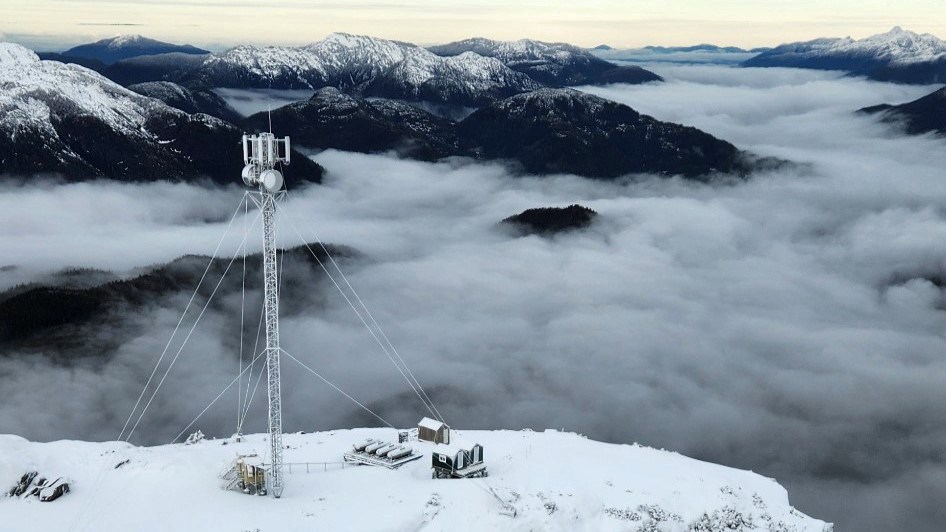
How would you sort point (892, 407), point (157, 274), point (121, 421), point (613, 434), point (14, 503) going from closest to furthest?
1. point (14, 503)
2. point (121, 421)
3. point (613, 434)
4. point (892, 407)
5. point (157, 274)

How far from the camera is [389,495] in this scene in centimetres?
4259

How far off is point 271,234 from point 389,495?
1558 centimetres

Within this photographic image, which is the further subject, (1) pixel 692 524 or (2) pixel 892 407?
(2) pixel 892 407

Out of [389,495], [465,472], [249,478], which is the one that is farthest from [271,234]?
[465,472]

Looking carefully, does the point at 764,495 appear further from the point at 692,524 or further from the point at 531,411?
the point at 531,411

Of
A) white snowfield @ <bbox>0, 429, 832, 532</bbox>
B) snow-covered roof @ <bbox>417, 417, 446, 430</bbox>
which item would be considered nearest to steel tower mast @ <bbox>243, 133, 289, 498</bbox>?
white snowfield @ <bbox>0, 429, 832, 532</bbox>

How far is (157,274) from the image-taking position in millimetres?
197625

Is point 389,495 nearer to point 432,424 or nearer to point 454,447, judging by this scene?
point 454,447

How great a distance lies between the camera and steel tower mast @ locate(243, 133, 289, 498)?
40.8 metres

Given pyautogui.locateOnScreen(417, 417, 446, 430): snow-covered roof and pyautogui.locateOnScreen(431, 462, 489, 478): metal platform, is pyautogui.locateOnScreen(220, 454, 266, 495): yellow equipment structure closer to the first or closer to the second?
pyautogui.locateOnScreen(431, 462, 489, 478): metal platform

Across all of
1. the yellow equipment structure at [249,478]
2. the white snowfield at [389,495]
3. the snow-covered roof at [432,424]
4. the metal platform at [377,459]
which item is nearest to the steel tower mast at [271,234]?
the yellow equipment structure at [249,478]

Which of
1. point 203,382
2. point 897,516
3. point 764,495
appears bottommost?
point 897,516

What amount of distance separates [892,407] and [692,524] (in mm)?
139501

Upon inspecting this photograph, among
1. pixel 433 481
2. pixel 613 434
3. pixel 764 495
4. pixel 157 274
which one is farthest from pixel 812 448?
pixel 157 274
